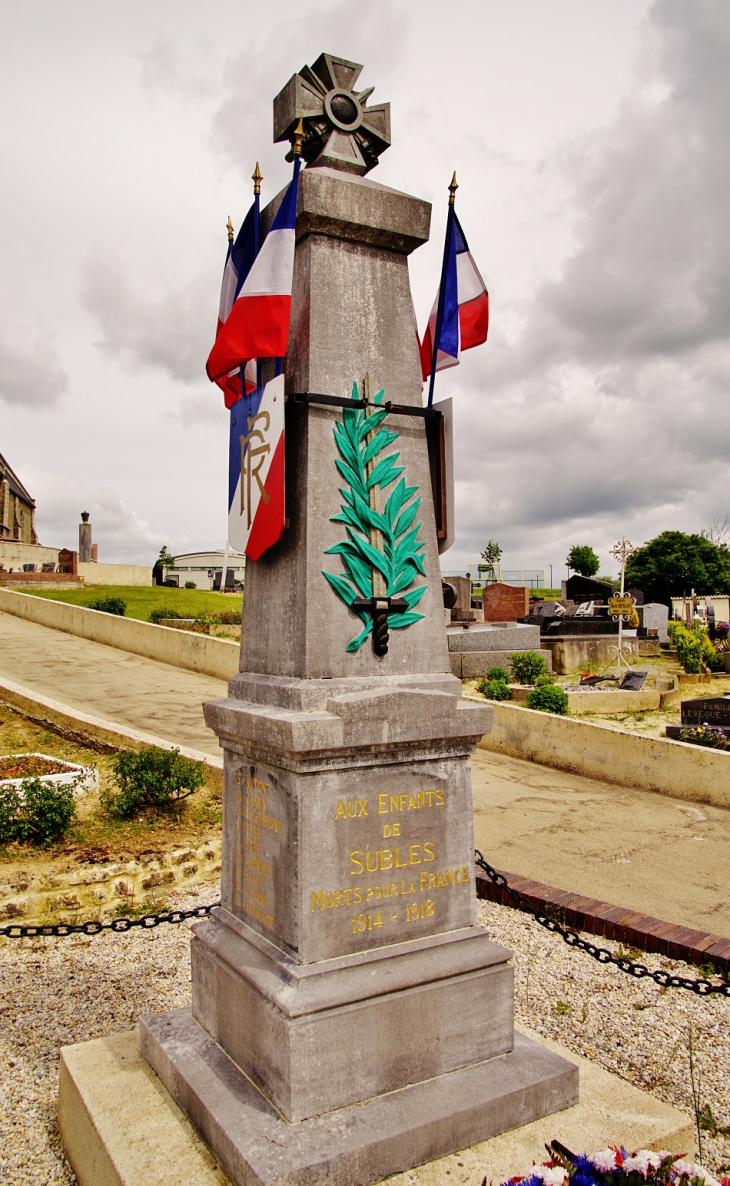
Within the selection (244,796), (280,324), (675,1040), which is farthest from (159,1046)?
(280,324)

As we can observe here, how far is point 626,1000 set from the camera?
15.2 ft

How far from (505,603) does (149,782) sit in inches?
722

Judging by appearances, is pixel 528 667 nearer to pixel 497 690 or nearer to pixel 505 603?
pixel 497 690

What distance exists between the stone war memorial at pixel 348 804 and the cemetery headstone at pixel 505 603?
A: 68.7 feet

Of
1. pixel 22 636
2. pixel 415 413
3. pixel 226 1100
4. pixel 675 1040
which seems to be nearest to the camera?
pixel 226 1100

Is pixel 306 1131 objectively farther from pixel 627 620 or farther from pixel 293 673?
pixel 627 620

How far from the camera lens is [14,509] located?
64.6 m

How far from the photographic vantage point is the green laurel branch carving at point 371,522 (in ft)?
10.7

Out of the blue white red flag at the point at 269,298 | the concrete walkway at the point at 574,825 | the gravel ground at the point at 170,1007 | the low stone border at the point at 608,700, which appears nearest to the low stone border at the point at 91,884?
the gravel ground at the point at 170,1007

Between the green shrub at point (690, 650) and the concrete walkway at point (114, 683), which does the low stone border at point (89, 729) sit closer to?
the concrete walkway at point (114, 683)

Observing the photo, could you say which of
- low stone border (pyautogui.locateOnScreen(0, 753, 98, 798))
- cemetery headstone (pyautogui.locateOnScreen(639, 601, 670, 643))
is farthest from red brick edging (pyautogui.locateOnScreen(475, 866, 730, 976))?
cemetery headstone (pyautogui.locateOnScreen(639, 601, 670, 643))

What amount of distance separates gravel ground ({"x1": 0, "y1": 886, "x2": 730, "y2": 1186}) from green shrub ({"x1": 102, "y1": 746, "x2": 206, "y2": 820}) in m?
1.75

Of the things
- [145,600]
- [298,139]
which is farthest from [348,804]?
[145,600]

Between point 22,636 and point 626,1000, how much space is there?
752 inches
